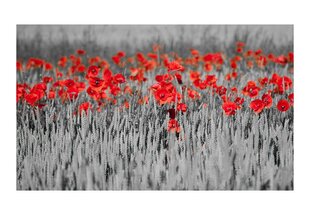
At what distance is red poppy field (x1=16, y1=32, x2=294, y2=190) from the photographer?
6.70 ft

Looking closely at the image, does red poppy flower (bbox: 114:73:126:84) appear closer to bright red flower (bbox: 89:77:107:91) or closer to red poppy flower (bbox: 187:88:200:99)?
bright red flower (bbox: 89:77:107:91)

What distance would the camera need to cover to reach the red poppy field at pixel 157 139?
2.04 m

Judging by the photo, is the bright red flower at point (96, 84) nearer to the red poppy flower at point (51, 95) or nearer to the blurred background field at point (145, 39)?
the red poppy flower at point (51, 95)

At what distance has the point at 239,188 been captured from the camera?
202 centimetres

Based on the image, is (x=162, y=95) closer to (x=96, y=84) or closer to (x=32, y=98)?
(x=96, y=84)

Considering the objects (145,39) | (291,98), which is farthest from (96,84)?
(145,39)

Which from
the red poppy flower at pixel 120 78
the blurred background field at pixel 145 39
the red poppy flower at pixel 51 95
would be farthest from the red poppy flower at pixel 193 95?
the blurred background field at pixel 145 39

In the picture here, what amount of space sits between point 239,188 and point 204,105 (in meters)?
0.71

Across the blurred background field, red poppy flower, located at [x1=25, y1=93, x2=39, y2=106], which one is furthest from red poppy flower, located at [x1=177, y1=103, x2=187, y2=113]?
the blurred background field

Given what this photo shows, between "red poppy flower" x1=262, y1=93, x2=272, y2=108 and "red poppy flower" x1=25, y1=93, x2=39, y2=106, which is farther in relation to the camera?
"red poppy flower" x1=25, y1=93, x2=39, y2=106

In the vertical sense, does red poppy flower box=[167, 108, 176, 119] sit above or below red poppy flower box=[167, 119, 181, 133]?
above

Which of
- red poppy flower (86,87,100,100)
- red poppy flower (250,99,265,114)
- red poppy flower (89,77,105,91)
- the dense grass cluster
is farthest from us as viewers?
red poppy flower (86,87,100,100)

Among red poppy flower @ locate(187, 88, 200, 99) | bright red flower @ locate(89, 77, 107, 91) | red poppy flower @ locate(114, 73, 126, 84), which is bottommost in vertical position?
red poppy flower @ locate(187, 88, 200, 99)
